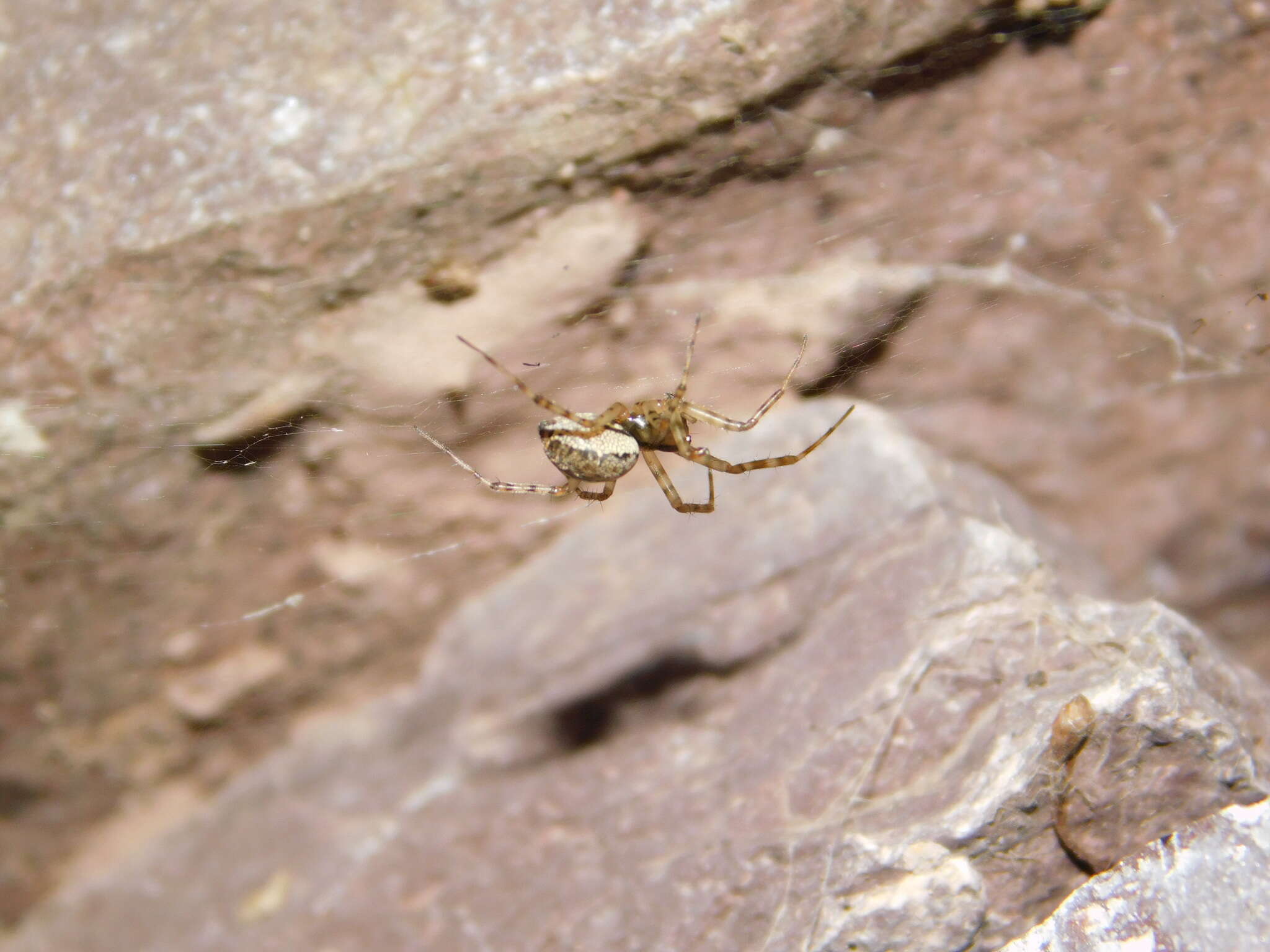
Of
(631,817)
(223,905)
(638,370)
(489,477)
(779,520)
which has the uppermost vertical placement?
(638,370)

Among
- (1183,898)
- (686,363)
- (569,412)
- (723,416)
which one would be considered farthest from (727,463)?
(1183,898)

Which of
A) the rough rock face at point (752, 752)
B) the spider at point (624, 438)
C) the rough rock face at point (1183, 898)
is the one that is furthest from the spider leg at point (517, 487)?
the rough rock face at point (1183, 898)

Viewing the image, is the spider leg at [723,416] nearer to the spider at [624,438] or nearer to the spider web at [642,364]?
the spider at [624,438]

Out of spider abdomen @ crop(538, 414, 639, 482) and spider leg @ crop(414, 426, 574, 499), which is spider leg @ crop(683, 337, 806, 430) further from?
spider leg @ crop(414, 426, 574, 499)

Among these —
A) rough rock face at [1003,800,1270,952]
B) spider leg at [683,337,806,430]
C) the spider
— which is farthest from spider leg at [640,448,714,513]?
rough rock face at [1003,800,1270,952]

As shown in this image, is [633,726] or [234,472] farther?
[633,726]

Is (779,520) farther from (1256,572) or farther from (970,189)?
(1256,572)

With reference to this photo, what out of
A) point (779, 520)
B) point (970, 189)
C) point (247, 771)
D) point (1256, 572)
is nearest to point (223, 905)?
point (247, 771)
